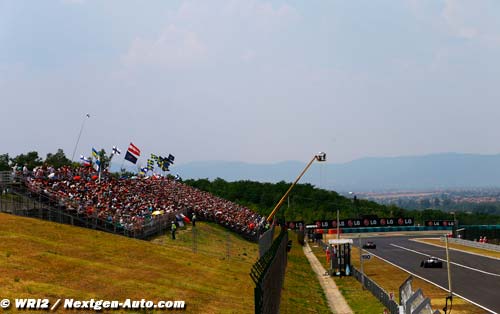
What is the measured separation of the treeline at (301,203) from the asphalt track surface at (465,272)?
186 ft

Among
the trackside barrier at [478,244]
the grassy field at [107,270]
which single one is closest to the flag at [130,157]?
the grassy field at [107,270]

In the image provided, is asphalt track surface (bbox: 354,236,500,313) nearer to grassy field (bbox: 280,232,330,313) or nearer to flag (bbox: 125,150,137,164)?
grassy field (bbox: 280,232,330,313)

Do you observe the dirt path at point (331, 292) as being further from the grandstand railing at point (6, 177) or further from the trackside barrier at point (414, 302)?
the grandstand railing at point (6, 177)

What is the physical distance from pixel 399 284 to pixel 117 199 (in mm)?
21267

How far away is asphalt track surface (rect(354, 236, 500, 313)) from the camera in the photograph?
34000 mm

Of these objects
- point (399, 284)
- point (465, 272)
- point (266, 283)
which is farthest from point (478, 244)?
point (266, 283)

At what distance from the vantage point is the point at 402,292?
22.0 metres

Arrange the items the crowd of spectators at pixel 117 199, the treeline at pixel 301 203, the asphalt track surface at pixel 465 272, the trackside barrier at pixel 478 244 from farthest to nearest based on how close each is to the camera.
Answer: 1. the treeline at pixel 301 203
2. the trackside barrier at pixel 478 244
3. the crowd of spectators at pixel 117 199
4. the asphalt track surface at pixel 465 272

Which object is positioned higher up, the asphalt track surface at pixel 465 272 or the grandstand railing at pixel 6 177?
the grandstand railing at pixel 6 177

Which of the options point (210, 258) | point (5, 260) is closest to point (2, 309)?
point (5, 260)

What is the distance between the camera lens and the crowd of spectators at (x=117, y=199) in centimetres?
3653

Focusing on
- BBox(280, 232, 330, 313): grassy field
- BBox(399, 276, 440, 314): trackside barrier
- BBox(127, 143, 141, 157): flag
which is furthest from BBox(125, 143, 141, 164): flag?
BBox(399, 276, 440, 314): trackside barrier

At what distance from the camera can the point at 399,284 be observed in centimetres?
3928

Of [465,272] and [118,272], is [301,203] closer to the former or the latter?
[465,272]
